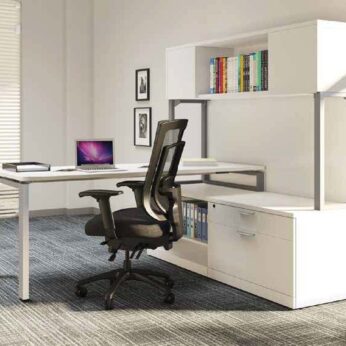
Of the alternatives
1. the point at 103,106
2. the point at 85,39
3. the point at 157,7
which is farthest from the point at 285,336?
the point at 85,39

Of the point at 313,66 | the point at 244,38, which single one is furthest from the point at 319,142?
the point at 244,38

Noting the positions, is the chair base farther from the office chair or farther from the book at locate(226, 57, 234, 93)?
the book at locate(226, 57, 234, 93)

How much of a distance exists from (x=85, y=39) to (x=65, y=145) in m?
1.25

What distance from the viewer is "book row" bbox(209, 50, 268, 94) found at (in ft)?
14.9

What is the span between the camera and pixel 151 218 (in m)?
3.98

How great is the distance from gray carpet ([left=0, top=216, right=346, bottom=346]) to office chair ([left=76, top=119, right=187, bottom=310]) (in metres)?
0.13

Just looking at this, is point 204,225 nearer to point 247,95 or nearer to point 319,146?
point 247,95

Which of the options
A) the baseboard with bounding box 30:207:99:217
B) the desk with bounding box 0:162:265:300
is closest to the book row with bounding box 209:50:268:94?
the desk with bounding box 0:162:265:300

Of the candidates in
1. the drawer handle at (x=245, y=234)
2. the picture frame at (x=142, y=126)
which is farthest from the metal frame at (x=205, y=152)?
the picture frame at (x=142, y=126)

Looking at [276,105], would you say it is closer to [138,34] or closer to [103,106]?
[138,34]

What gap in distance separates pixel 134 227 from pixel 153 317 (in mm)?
532

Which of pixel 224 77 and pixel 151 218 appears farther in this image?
pixel 224 77

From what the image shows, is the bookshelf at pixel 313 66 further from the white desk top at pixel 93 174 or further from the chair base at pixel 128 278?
the chair base at pixel 128 278

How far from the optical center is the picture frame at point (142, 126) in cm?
670
